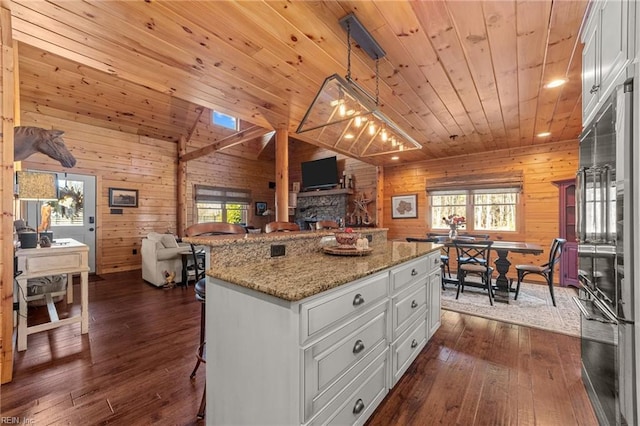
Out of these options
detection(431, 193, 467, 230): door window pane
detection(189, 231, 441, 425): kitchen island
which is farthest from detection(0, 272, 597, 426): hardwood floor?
detection(431, 193, 467, 230): door window pane

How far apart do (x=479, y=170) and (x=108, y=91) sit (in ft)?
25.2

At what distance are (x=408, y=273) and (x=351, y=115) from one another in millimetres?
1336

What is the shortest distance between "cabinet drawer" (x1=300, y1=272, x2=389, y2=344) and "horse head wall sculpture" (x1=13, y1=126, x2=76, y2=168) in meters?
2.84

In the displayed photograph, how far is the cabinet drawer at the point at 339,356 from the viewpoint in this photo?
108 cm

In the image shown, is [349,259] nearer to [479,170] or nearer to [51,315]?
[51,315]

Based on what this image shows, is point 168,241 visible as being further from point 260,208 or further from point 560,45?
point 560,45

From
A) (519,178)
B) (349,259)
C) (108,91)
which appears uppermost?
(108,91)

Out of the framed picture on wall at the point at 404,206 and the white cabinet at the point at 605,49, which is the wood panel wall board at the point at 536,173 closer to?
the framed picture on wall at the point at 404,206

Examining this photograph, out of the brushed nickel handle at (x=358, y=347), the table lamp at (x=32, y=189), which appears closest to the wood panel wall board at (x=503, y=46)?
the brushed nickel handle at (x=358, y=347)

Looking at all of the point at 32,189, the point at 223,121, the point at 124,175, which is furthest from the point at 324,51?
the point at 223,121

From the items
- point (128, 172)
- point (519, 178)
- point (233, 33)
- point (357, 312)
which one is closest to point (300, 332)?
point (357, 312)

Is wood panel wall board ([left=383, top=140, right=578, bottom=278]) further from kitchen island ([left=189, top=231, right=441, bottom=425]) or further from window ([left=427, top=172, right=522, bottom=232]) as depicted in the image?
kitchen island ([left=189, top=231, right=441, bottom=425])

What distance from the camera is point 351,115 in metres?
2.18

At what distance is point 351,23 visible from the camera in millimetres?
1750
